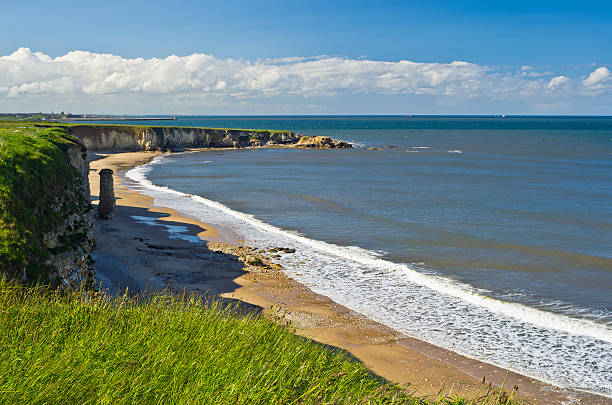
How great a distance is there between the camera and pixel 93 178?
175ft

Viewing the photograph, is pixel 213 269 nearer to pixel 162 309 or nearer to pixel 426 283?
pixel 426 283

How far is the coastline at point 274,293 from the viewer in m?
13.4

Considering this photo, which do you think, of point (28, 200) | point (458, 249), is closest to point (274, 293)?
point (28, 200)

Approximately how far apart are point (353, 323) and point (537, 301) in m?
7.58

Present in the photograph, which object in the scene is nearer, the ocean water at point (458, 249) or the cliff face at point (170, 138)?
the ocean water at point (458, 249)

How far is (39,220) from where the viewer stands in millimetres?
13398

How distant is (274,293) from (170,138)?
96.6 m

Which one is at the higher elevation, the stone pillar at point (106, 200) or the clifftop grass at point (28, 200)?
Answer: the clifftop grass at point (28, 200)

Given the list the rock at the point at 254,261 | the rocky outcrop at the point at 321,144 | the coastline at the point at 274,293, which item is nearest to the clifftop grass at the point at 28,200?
the coastline at the point at 274,293

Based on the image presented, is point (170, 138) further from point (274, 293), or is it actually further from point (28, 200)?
point (28, 200)

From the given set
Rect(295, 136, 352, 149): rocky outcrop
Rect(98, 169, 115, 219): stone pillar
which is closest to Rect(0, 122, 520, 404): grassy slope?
Rect(98, 169, 115, 219): stone pillar

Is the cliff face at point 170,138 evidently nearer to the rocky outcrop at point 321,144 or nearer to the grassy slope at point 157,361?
the rocky outcrop at point 321,144

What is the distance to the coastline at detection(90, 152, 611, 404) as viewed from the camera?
44.0 feet

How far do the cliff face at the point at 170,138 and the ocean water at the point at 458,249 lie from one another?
128ft
